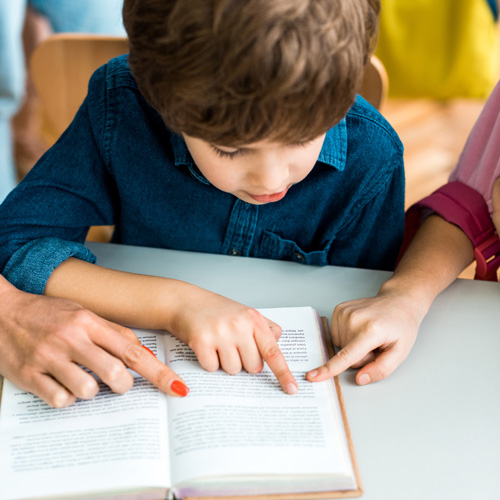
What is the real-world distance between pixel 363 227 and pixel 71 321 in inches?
17.9

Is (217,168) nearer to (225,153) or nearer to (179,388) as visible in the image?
(225,153)

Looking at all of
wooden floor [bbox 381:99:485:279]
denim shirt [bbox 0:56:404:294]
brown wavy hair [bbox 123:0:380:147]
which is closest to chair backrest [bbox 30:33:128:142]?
denim shirt [bbox 0:56:404:294]

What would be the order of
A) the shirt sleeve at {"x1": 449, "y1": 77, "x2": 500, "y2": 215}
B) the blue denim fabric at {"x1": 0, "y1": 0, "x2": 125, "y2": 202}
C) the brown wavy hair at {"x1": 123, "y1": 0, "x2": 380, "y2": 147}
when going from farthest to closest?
the blue denim fabric at {"x1": 0, "y1": 0, "x2": 125, "y2": 202}
the shirt sleeve at {"x1": 449, "y1": 77, "x2": 500, "y2": 215}
the brown wavy hair at {"x1": 123, "y1": 0, "x2": 380, "y2": 147}

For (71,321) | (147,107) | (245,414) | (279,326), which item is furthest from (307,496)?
(147,107)

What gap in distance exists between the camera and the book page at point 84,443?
22.0 inches

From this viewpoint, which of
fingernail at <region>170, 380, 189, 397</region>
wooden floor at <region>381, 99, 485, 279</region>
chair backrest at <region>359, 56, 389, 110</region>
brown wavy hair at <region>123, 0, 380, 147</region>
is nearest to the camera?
brown wavy hair at <region>123, 0, 380, 147</region>

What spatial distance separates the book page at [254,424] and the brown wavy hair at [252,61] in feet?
0.82

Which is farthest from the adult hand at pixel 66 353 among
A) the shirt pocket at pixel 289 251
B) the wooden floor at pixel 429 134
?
the wooden floor at pixel 429 134

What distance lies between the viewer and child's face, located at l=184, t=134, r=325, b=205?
25.4 inches

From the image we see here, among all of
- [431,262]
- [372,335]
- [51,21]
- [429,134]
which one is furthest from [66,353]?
[429,134]

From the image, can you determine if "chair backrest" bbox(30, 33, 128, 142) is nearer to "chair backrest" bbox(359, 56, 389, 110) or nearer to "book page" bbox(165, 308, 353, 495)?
"chair backrest" bbox(359, 56, 389, 110)

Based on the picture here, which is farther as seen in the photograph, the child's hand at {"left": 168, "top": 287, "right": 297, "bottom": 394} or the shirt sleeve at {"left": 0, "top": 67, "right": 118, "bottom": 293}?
the shirt sleeve at {"left": 0, "top": 67, "right": 118, "bottom": 293}

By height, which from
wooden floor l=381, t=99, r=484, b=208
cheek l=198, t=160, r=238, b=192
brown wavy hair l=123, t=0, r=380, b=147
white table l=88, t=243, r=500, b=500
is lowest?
wooden floor l=381, t=99, r=484, b=208

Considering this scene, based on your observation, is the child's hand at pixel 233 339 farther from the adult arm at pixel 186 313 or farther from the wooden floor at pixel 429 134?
the wooden floor at pixel 429 134
